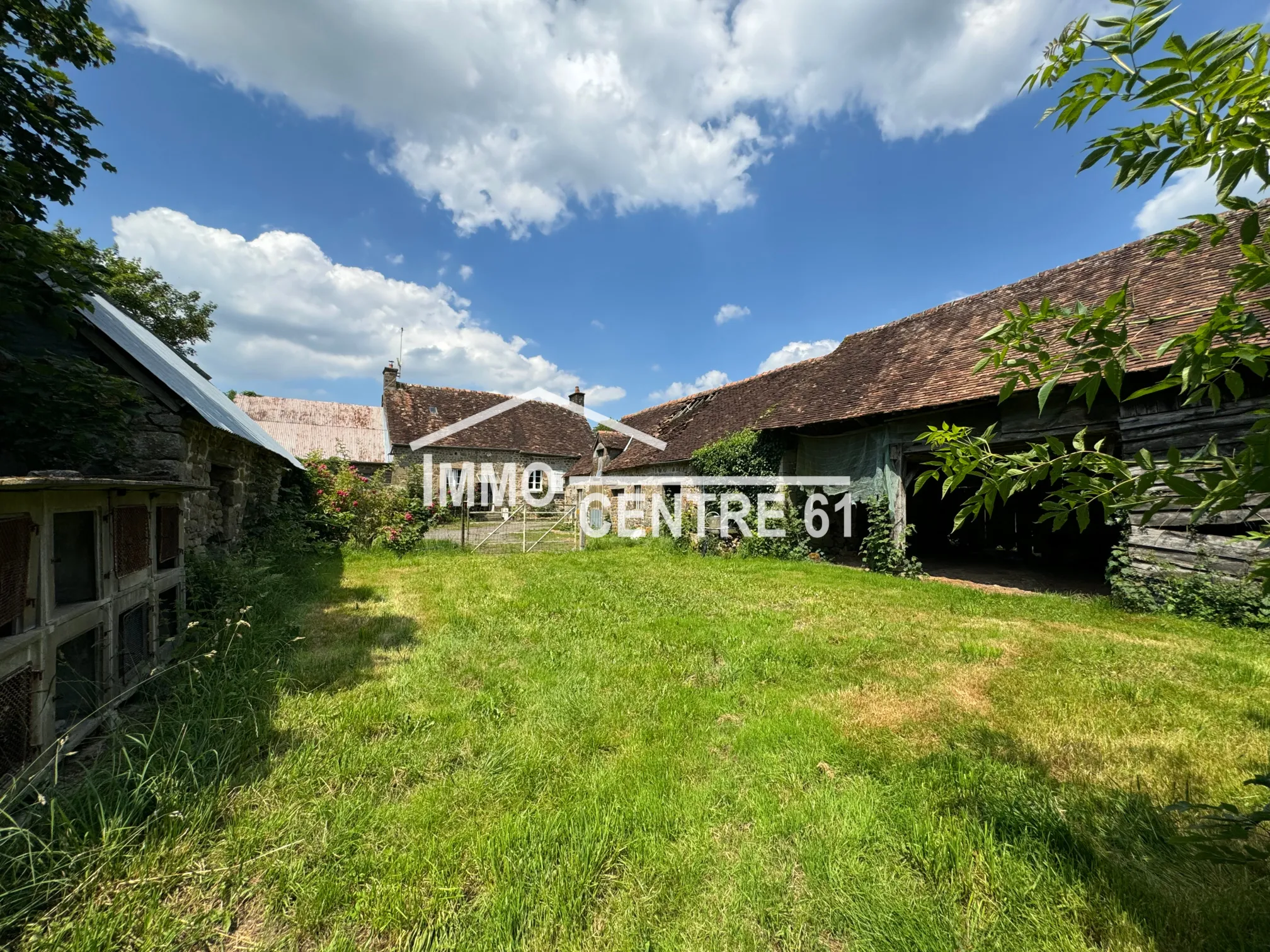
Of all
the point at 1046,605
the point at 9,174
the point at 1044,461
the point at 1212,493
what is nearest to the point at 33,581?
the point at 9,174

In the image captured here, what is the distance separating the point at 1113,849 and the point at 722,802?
1.68m

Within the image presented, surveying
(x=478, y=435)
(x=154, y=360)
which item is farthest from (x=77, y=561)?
(x=478, y=435)

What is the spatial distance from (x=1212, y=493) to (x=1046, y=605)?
699cm

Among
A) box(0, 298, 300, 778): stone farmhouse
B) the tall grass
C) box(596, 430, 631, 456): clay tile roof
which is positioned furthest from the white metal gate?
the tall grass

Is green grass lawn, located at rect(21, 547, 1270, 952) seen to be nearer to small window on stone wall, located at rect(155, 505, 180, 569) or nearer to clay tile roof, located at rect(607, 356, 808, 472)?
small window on stone wall, located at rect(155, 505, 180, 569)

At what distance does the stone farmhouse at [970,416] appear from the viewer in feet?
20.1

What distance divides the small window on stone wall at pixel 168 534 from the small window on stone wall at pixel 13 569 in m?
1.66

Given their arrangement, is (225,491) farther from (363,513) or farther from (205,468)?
(363,513)

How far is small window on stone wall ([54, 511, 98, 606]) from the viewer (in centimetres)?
297

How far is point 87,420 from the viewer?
380 centimetres

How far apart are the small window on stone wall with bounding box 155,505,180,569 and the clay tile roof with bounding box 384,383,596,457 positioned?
18.6 metres

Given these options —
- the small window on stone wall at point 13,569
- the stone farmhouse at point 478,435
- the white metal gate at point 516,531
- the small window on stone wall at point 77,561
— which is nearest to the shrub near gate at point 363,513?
the white metal gate at point 516,531

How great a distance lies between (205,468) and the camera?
6.80 meters

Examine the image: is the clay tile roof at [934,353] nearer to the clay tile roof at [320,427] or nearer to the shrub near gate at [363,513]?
the shrub near gate at [363,513]
